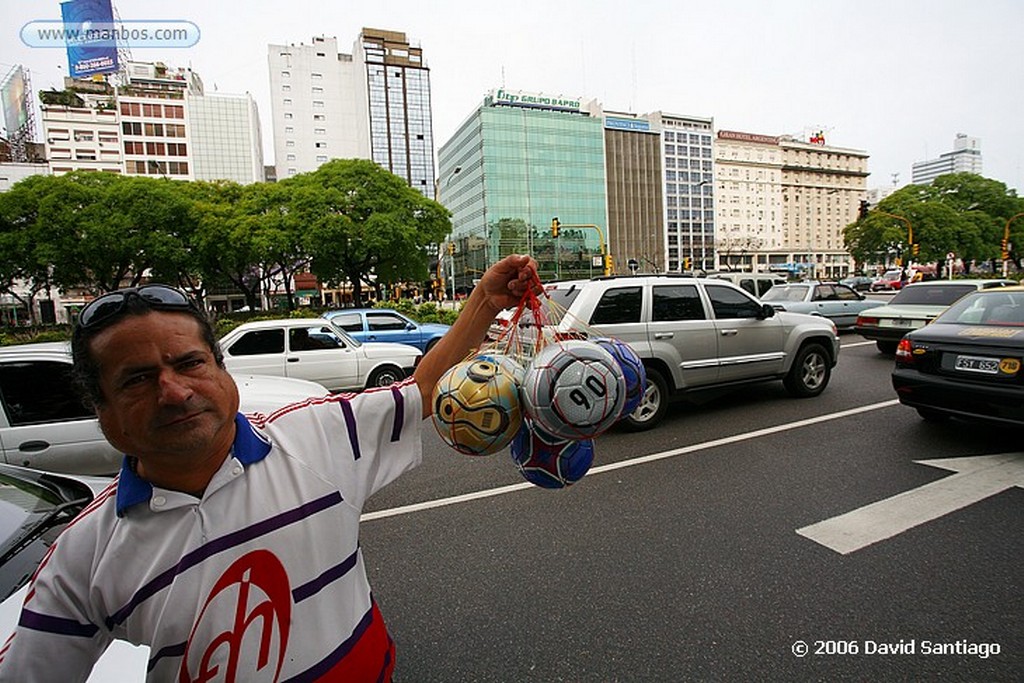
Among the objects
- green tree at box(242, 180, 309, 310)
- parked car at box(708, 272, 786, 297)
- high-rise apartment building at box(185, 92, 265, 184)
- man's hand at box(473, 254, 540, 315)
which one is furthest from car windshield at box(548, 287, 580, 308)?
high-rise apartment building at box(185, 92, 265, 184)

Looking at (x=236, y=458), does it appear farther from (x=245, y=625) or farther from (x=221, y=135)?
(x=221, y=135)

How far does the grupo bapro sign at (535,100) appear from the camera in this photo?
91.8m

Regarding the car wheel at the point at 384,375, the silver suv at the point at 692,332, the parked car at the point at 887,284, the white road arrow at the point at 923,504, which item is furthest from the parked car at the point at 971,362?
the parked car at the point at 887,284

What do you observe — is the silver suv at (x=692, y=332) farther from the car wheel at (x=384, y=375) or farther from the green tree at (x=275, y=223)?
the green tree at (x=275, y=223)

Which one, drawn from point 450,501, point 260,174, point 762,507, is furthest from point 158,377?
point 260,174

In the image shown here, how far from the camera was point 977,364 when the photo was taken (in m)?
5.23

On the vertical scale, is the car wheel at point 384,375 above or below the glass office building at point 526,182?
below

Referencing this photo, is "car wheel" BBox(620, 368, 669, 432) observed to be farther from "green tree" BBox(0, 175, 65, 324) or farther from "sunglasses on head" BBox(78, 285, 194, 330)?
"green tree" BBox(0, 175, 65, 324)

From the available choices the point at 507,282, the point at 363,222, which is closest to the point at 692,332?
the point at 507,282

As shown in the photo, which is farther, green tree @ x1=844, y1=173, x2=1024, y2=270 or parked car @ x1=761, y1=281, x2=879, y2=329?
green tree @ x1=844, y1=173, x2=1024, y2=270

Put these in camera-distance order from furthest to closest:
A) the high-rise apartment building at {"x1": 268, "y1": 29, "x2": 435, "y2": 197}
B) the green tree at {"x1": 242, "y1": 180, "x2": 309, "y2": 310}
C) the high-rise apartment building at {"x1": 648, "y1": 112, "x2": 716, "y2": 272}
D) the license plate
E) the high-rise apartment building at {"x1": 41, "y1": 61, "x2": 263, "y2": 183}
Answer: the high-rise apartment building at {"x1": 648, "y1": 112, "x2": 716, "y2": 272}
the high-rise apartment building at {"x1": 268, "y1": 29, "x2": 435, "y2": 197}
the high-rise apartment building at {"x1": 41, "y1": 61, "x2": 263, "y2": 183}
the green tree at {"x1": 242, "y1": 180, "x2": 309, "y2": 310}
the license plate

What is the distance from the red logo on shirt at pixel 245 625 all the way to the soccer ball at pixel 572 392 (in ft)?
3.03

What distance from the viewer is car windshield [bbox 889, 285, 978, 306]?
11.2m

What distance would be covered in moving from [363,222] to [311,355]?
20.2 meters
